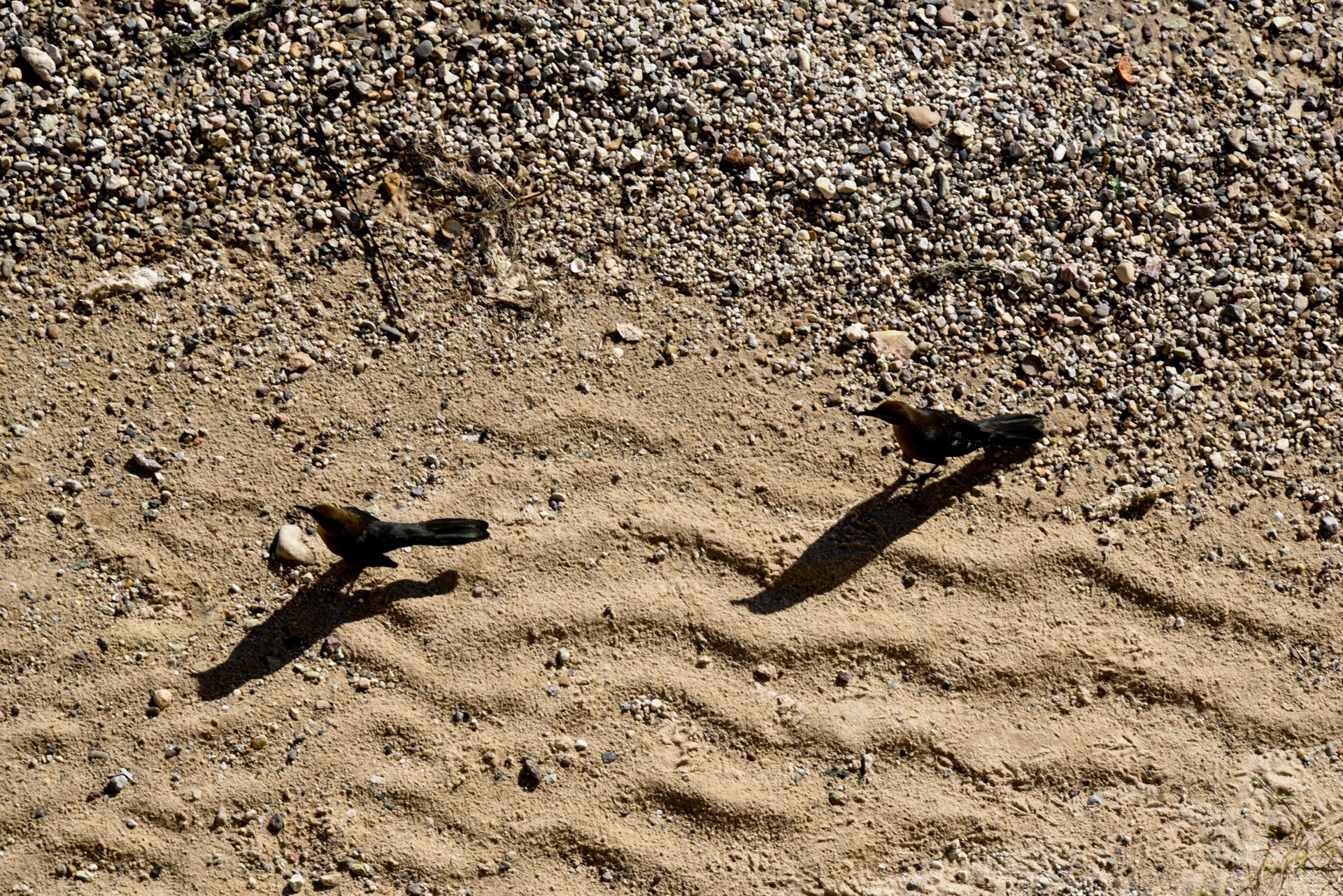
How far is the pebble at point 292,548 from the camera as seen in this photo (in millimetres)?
4973

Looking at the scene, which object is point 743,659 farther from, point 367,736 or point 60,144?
point 60,144

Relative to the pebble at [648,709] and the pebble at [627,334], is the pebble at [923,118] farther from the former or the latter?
the pebble at [648,709]

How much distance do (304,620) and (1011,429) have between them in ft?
10.9

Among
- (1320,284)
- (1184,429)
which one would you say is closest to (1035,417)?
(1184,429)

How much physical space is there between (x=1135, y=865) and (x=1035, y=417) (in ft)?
6.80

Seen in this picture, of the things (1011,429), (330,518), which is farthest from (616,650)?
(1011,429)

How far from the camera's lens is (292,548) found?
4973mm

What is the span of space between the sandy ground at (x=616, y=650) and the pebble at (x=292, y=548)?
0.05 m

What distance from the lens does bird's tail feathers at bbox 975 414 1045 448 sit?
16.6ft

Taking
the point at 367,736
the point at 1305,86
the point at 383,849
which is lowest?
the point at 383,849

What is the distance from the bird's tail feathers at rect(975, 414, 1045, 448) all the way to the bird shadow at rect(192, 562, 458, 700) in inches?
99.2

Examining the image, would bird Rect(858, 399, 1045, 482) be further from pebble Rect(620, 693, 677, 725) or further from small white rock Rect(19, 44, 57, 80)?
small white rock Rect(19, 44, 57, 80)

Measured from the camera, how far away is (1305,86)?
19.0 feet

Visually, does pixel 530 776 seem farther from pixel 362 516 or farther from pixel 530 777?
pixel 362 516
